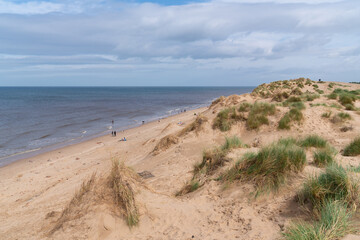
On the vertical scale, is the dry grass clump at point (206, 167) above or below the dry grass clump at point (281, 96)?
below

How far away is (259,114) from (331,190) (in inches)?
364

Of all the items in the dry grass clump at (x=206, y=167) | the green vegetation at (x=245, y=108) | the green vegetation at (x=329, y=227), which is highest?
the green vegetation at (x=245, y=108)

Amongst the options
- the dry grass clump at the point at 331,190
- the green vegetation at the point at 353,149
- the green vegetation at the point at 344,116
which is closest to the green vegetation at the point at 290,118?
the green vegetation at the point at 344,116

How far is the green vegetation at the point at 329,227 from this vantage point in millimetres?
3032

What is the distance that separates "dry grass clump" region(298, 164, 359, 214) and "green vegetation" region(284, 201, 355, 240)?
8.1 inches

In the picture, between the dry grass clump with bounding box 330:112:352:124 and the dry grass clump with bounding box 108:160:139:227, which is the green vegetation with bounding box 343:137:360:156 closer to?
the dry grass clump with bounding box 330:112:352:124

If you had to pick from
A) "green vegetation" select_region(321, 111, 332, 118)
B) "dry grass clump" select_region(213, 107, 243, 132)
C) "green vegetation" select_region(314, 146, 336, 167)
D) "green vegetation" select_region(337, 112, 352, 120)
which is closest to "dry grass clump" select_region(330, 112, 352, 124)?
"green vegetation" select_region(337, 112, 352, 120)

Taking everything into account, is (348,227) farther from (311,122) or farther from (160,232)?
(311,122)

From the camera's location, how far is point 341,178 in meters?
3.82

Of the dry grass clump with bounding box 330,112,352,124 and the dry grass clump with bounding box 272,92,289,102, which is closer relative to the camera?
the dry grass clump with bounding box 330,112,352,124

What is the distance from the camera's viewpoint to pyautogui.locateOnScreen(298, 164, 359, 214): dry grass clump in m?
3.65

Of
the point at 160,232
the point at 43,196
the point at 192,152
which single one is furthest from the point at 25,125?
the point at 160,232

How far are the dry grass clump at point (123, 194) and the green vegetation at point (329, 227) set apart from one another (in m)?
2.69

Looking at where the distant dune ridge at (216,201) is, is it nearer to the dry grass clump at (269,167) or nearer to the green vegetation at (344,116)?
the dry grass clump at (269,167)
